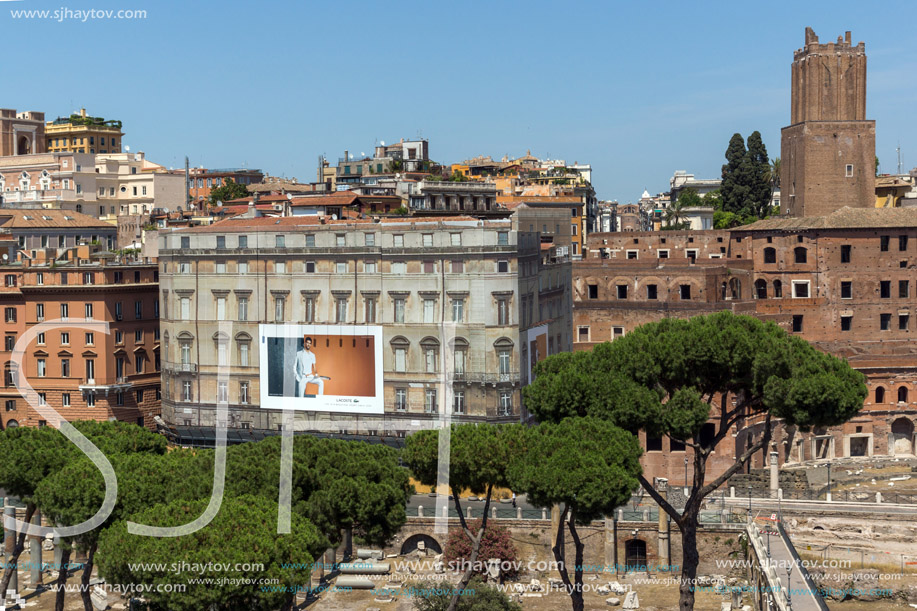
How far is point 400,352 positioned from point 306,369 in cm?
418

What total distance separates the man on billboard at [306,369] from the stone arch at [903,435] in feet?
100

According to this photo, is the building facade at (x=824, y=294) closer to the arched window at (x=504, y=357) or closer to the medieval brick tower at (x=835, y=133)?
the medieval brick tower at (x=835, y=133)

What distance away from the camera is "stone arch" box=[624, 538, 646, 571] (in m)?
44.7

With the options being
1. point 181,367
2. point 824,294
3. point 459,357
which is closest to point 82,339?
point 181,367

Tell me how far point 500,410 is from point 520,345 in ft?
8.77

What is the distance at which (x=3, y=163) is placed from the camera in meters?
95.6

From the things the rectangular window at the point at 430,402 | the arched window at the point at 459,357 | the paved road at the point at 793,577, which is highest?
the arched window at the point at 459,357

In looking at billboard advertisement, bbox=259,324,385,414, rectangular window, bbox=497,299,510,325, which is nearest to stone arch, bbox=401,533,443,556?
billboard advertisement, bbox=259,324,385,414

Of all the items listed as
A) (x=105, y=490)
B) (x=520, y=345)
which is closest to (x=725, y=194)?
(x=520, y=345)

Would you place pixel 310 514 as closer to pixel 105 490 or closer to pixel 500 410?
pixel 105 490

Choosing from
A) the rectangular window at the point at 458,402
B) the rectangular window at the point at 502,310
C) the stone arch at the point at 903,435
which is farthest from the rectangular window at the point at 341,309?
the stone arch at the point at 903,435

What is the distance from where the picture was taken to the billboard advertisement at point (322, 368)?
51.6 m

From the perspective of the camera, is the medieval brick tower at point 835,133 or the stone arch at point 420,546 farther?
the medieval brick tower at point 835,133

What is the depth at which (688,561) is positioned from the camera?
34312 millimetres
